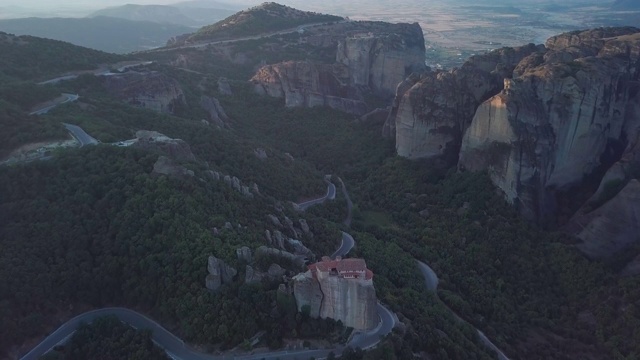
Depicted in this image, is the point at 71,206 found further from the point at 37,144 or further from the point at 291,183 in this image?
the point at 291,183

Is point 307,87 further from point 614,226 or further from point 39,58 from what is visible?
point 614,226

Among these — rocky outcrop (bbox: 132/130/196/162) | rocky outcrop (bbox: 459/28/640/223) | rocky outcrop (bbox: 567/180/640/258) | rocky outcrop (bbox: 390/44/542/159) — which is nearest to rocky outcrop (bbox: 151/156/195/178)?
rocky outcrop (bbox: 132/130/196/162)

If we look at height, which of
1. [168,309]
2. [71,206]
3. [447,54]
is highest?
[71,206]

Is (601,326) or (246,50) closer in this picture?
(601,326)

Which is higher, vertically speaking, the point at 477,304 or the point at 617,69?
the point at 617,69

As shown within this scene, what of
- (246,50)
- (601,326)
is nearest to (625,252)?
(601,326)

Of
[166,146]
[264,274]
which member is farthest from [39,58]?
[264,274]

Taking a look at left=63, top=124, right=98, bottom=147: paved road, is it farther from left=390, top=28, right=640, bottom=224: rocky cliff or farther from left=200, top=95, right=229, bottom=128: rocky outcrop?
left=390, top=28, right=640, bottom=224: rocky cliff
